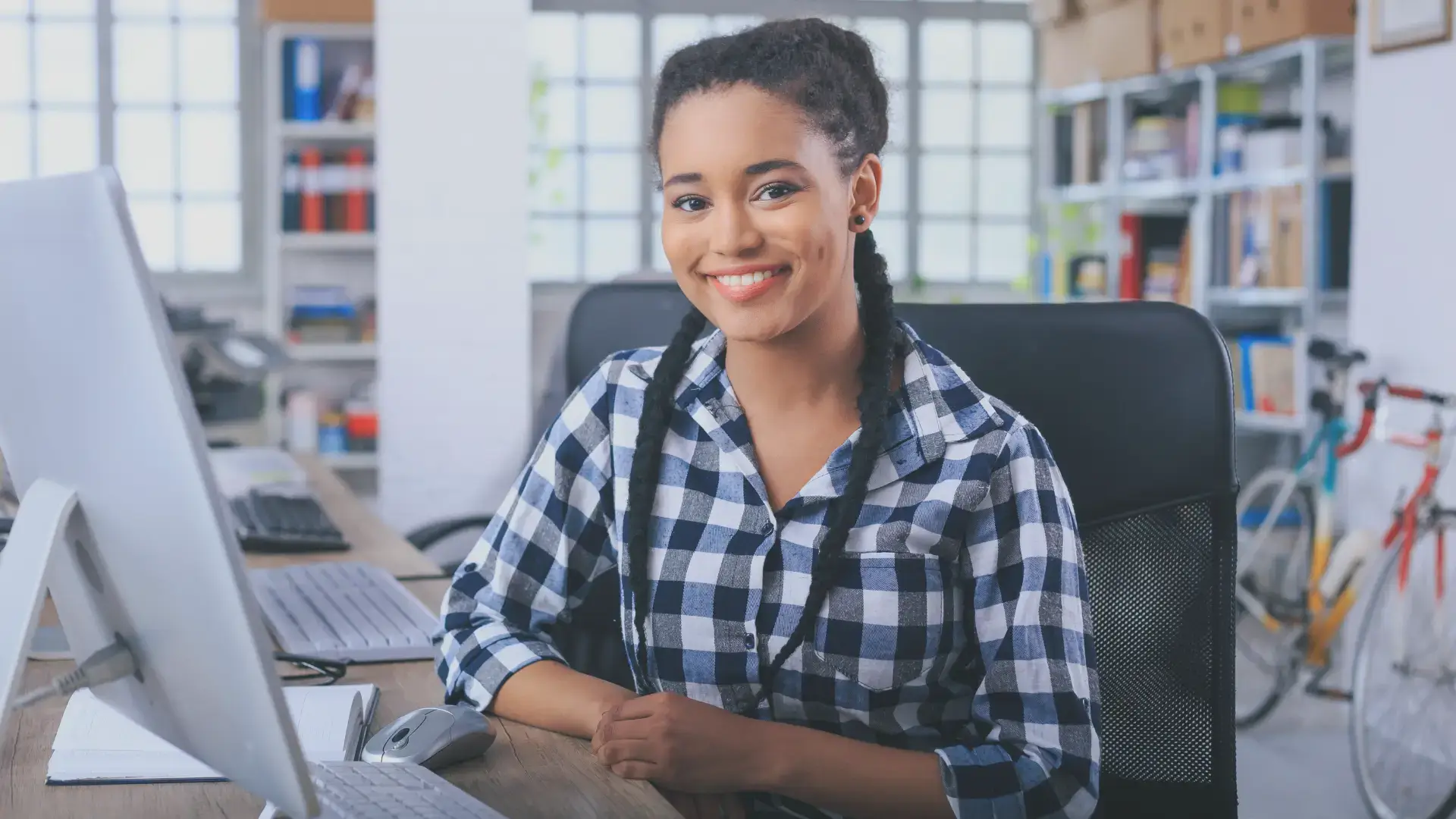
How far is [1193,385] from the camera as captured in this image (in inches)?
51.8

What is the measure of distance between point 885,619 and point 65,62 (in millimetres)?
5769

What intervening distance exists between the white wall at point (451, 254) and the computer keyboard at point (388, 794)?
344cm

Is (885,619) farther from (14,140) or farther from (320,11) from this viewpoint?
(14,140)

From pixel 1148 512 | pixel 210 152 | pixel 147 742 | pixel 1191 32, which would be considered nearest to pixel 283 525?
pixel 147 742

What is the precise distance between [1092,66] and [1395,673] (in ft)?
9.03

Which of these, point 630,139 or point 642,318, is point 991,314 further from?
point 630,139

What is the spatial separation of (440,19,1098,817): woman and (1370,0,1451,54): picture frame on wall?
8.50ft

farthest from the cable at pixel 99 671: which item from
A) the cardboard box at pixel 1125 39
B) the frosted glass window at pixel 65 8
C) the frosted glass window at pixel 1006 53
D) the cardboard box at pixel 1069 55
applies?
the frosted glass window at pixel 1006 53

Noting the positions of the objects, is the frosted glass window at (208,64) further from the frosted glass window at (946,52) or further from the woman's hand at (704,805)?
the woman's hand at (704,805)

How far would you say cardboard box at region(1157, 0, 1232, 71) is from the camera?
454cm

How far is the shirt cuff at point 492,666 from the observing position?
1.20m

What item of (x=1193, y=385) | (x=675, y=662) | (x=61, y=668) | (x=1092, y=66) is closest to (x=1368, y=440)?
(x=1092, y=66)

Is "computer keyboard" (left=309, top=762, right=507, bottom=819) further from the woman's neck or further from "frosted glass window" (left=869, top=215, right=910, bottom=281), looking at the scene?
"frosted glass window" (left=869, top=215, right=910, bottom=281)

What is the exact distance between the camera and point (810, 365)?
122cm
